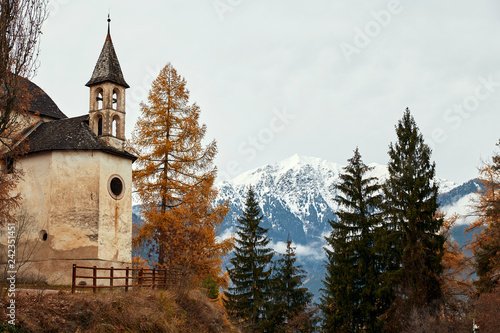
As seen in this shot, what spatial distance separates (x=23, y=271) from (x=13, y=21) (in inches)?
499

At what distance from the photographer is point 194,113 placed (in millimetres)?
28859

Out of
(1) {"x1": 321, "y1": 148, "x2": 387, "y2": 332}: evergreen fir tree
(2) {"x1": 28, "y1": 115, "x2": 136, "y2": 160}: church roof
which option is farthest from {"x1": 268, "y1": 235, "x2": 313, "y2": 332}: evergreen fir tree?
(2) {"x1": 28, "y1": 115, "x2": 136, "y2": 160}: church roof

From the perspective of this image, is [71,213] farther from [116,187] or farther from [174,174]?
[174,174]

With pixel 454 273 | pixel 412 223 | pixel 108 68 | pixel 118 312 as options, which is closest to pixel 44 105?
pixel 108 68

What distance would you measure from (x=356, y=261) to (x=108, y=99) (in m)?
18.1

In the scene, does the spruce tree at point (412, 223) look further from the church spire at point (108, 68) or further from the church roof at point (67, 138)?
the church spire at point (108, 68)

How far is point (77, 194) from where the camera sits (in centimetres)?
2458

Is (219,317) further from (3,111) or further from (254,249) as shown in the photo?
(254,249)

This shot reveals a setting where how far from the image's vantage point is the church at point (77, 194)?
2392cm

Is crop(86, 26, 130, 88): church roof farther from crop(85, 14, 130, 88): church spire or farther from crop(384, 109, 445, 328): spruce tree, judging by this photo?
crop(384, 109, 445, 328): spruce tree

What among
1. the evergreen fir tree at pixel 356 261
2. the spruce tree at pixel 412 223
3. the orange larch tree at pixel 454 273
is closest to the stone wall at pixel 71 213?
the evergreen fir tree at pixel 356 261

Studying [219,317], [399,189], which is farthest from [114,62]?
[399,189]

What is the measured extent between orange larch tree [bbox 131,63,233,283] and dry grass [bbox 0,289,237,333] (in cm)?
405

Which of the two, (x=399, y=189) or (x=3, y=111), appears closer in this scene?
(x=3, y=111)
